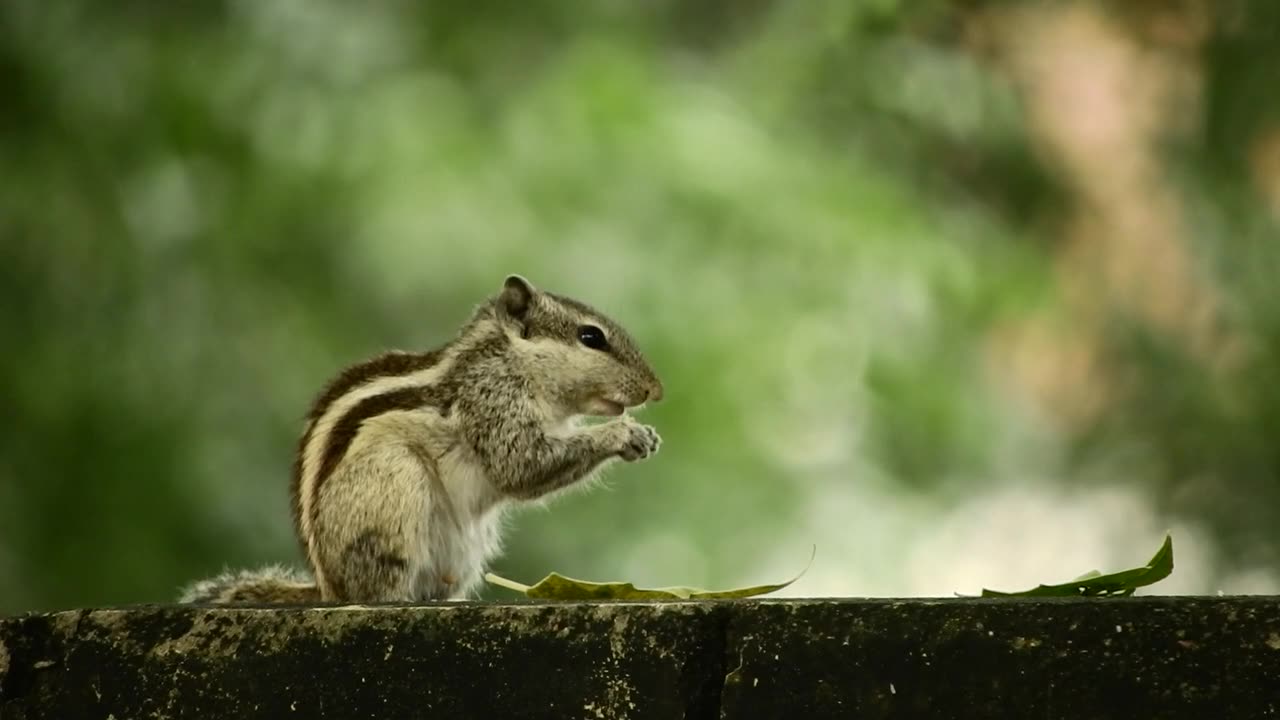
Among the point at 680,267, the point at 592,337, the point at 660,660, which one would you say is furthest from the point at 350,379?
the point at 680,267

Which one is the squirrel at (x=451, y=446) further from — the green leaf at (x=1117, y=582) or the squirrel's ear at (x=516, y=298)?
the green leaf at (x=1117, y=582)

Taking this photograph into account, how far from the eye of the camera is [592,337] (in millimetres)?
3943

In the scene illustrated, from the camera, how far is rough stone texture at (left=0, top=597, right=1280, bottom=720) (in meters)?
1.88

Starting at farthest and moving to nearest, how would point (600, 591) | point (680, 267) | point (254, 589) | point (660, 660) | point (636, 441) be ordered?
point (680, 267) → point (636, 441) → point (254, 589) → point (600, 591) → point (660, 660)

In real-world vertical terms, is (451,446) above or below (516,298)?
below

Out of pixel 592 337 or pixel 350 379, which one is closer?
pixel 350 379

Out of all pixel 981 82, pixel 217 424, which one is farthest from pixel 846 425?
pixel 217 424

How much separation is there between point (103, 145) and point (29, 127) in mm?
394

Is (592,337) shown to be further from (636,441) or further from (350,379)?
(350,379)

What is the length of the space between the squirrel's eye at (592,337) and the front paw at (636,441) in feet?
0.67

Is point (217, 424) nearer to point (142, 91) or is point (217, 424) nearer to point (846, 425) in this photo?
point (142, 91)

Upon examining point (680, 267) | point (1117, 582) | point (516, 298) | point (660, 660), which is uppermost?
point (680, 267)

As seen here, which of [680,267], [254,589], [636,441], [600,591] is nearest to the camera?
[600,591]

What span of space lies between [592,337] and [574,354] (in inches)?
3.0
